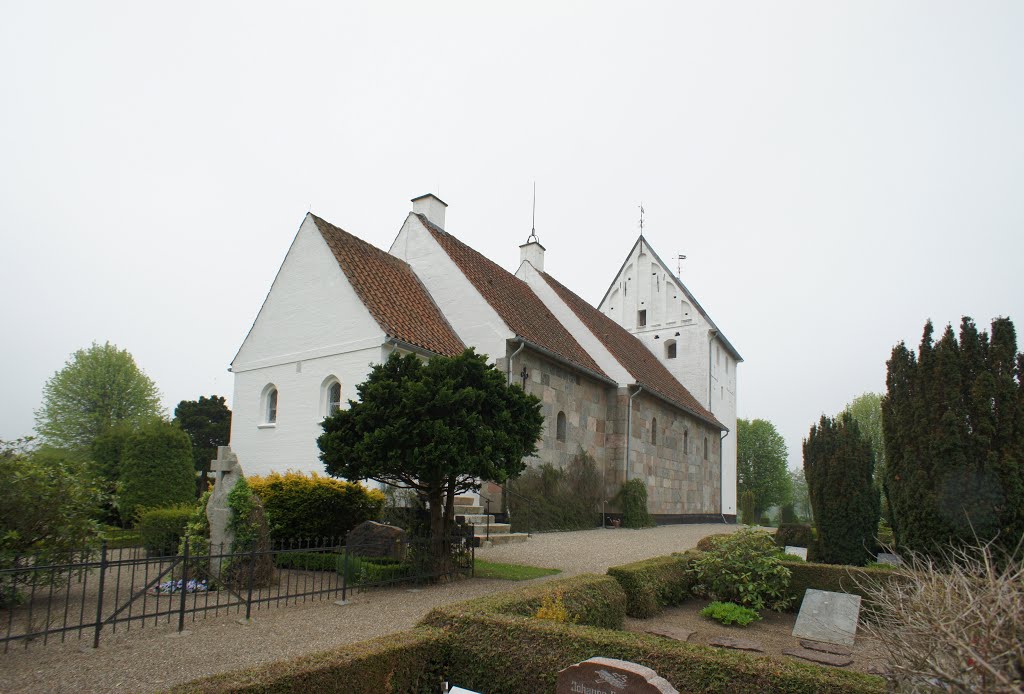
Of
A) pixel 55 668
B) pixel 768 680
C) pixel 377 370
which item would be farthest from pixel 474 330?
pixel 768 680

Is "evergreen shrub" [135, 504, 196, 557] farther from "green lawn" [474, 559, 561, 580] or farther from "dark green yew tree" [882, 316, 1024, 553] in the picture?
"dark green yew tree" [882, 316, 1024, 553]

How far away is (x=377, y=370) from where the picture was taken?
10.1 meters

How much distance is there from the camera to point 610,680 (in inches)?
161

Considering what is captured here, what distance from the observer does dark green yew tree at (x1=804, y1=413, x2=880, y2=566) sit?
11.2 m

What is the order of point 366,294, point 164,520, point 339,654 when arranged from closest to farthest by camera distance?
1. point 339,654
2. point 164,520
3. point 366,294

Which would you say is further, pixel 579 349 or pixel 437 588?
pixel 579 349

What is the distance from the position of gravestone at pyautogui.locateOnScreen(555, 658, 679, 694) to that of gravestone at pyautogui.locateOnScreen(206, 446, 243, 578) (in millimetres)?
6556

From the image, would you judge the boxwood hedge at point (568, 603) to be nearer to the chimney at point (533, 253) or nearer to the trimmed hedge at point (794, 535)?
the trimmed hedge at point (794, 535)

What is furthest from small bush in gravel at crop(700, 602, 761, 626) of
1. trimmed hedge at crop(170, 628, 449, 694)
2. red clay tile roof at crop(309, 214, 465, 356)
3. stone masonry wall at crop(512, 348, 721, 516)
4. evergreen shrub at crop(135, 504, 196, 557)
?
evergreen shrub at crop(135, 504, 196, 557)

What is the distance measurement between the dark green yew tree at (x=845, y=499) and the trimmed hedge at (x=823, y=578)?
170 centimetres

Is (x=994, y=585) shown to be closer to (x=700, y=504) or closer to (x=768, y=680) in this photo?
(x=768, y=680)

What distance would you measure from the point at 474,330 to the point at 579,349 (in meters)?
5.18

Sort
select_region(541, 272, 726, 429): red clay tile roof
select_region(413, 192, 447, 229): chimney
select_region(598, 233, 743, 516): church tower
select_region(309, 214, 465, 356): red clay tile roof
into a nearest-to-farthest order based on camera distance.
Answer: select_region(309, 214, 465, 356): red clay tile roof < select_region(413, 192, 447, 229): chimney < select_region(541, 272, 726, 429): red clay tile roof < select_region(598, 233, 743, 516): church tower

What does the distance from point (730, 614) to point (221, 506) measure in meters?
6.91
